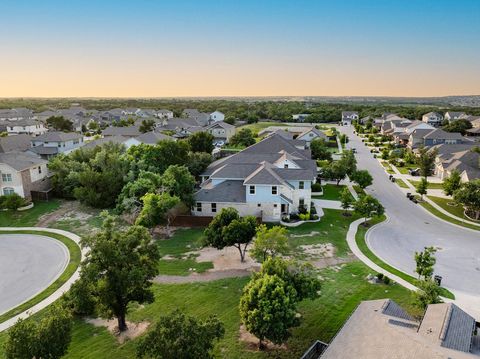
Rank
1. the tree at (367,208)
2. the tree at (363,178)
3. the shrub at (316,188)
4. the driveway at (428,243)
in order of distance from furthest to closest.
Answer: the shrub at (316,188), the tree at (363,178), the tree at (367,208), the driveway at (428,243)

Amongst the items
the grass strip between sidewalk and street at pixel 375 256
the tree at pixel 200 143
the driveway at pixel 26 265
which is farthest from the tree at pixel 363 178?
the driveway at pixel 26 265

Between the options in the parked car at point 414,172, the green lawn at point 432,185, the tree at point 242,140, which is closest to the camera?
the green lawn at point 432,185

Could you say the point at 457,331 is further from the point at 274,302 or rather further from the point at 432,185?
the point at 432,185

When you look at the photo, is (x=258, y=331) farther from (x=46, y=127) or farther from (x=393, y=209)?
(x=46, y=127)

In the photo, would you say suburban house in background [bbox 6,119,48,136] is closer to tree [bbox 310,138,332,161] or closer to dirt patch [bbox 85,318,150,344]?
tree [bbox 310,138,332,161]

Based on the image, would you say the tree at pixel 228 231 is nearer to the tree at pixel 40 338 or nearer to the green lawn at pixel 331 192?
the tree at pixel 40 338

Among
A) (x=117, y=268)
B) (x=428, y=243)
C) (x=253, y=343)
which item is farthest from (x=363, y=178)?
(x=117, y=268)
